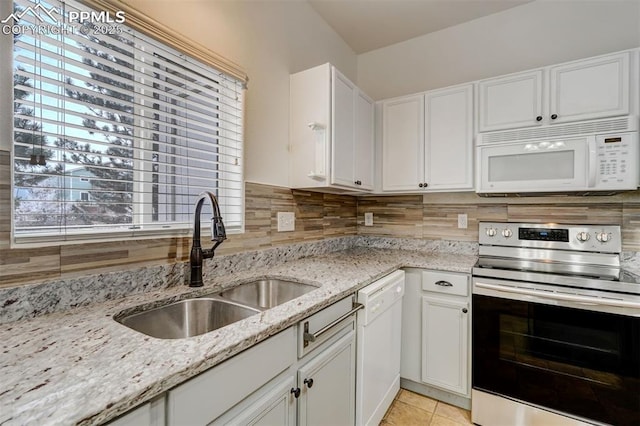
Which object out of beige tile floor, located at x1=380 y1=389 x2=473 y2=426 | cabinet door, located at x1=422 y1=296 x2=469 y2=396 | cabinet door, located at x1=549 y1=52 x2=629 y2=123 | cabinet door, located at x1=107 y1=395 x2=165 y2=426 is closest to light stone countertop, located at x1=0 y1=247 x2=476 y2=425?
cabinet door, located at x1=107 y1=395 x2=165 y2=426

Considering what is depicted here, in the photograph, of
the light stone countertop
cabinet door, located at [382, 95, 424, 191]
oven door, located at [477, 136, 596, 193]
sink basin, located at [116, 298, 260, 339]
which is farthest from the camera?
cabinet door, located at [382, 95, 424, 191]

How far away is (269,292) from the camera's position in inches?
60.6

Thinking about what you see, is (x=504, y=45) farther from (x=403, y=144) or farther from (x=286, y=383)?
(x=286, y=383)

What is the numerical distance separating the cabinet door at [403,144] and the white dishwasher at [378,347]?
2.78ft

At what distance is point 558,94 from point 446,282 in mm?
1375

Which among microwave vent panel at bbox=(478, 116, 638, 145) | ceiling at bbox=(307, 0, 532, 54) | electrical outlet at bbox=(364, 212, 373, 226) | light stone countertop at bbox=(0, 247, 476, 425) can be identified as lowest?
light stone countertop at bbox=(0, 247, 476, 425)

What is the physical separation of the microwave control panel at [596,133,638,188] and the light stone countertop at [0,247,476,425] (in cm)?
173

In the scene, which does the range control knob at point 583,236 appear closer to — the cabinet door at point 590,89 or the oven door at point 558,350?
the oven door at point 558,350

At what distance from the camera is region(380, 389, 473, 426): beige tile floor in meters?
1.78

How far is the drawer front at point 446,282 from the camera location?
1.83 m

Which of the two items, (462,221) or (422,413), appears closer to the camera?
(422,413)

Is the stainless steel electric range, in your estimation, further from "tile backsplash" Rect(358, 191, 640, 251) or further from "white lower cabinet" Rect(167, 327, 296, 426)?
"white lower cabinet" Rect(167, 327, 296, 426)

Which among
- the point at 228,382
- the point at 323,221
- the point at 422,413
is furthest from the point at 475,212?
the point at 228,382

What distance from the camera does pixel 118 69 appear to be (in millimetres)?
1133
